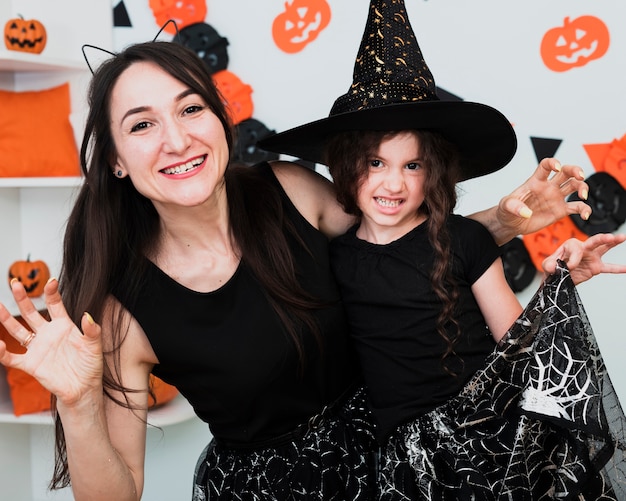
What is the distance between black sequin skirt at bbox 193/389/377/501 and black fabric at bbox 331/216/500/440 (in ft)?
0.21

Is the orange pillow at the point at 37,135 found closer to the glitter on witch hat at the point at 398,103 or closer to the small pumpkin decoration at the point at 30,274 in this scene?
the small pumpkin decoration at the point at 30,274

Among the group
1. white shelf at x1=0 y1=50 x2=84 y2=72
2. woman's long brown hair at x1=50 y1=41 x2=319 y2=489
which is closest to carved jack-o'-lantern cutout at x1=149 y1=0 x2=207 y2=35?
white shelf at x1=0 y1=50 x2=84 y2=72

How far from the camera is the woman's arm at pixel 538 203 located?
64.5 inches

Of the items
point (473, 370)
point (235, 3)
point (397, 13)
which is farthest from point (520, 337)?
point (235, 3)

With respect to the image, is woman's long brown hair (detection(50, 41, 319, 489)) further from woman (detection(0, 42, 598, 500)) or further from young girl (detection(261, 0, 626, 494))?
young girl (detection(261, 0, 626, 494))

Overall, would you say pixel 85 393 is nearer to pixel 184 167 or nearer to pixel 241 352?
pixel 241 352

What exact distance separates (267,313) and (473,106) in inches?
24.7

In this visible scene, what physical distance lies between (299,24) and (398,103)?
1.47 m

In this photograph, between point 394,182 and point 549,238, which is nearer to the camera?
point 394,182

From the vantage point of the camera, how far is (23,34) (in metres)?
3.04

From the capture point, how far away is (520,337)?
4.82 ft

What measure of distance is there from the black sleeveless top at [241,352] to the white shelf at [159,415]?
1239 millimetres

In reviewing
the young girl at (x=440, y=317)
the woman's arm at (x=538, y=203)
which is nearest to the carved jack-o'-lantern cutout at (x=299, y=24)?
the young girl at (x=440, y=317)

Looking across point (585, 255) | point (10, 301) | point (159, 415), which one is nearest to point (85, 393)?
Result: point (585, 255)
